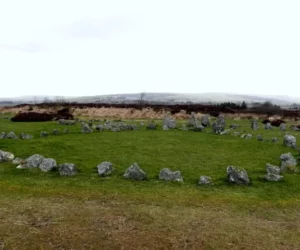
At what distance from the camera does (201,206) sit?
11789 mm

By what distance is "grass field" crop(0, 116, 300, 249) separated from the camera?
29.5 feet

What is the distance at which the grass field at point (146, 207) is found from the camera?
Result: 354 inches

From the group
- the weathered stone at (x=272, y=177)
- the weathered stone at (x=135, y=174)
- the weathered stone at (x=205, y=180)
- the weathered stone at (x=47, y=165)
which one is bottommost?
the weathered stone at (x=272, y=177)

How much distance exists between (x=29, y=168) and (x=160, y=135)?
1235 centimetres

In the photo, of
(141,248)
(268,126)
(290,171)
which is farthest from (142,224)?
(268,126)

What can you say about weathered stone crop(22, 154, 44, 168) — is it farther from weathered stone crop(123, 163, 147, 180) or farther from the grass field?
→ weathered stone crop(123, 163, 147, 180)

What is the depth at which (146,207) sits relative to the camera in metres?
11.4

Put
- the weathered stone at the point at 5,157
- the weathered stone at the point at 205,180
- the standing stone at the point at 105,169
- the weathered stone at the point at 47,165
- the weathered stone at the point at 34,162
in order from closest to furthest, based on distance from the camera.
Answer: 1. the weathered stone at the point at 205,180
2. the standing stone at the point at 105,169
3. the weathered stone at the point at 47,165
4. the weathered stone at the point at 34,162
5. the weathered stone at the point at 5,157

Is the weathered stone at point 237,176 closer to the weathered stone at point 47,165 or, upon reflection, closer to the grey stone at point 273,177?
the grey stone at point 273,177

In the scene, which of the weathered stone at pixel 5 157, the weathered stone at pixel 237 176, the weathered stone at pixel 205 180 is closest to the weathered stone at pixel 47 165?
the weathered stone at pixel 5 157

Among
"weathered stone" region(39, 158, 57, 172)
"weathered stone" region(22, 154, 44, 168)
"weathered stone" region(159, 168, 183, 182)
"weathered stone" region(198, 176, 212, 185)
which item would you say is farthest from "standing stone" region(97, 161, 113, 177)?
"weathered stone" region(198, 176, 212, 185)

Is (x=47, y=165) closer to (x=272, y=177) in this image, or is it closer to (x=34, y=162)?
(x=34, y=162)

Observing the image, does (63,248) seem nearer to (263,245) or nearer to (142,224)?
(142,224)

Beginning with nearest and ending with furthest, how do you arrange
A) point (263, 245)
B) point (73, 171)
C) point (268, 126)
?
point (263, 245)
point (73, 171)
point (268, 126)
